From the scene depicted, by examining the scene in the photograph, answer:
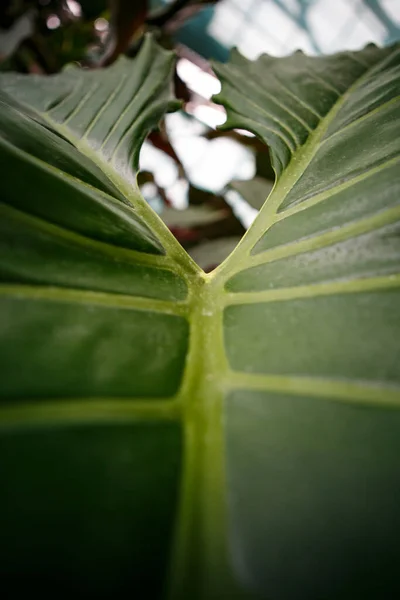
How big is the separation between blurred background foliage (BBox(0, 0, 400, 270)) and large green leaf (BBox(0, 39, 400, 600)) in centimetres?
35

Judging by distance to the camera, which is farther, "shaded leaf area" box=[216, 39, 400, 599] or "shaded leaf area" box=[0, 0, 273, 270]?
"shaded leaf area" box=[0, 0, 273, 270]

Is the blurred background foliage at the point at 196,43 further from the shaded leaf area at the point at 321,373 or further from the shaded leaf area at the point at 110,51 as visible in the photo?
the shaded leaf area at the point at 321,373

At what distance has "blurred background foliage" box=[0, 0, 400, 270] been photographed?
1.32 m

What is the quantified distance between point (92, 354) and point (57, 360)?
0.08 ft

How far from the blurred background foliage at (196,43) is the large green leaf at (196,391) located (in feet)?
1.16

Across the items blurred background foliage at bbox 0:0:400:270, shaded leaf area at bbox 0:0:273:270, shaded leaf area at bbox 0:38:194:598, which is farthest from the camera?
blurred background foliage at bbox 0:0:400:270

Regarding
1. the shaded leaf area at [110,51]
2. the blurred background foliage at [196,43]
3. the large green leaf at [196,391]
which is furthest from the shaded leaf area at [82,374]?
the blurred background foliage at [196,43]

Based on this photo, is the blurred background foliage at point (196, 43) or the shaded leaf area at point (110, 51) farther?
the blurred background foliage at point (196, 43)

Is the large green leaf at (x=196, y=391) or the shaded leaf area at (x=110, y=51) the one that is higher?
the shaded leaf area at (x=110, y=51)

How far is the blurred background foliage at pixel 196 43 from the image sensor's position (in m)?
1.32

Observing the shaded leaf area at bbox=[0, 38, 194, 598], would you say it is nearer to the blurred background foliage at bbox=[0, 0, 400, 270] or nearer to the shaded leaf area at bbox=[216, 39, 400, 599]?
the shaded leaf area at bbox=[216, 39, 400, 599]

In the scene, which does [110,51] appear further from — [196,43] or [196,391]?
[196,43]

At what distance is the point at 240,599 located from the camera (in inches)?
9.8

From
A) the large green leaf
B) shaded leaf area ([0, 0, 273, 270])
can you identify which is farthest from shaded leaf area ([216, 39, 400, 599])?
shaded leaf area ([0, 0, 273, 270])
